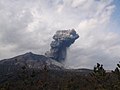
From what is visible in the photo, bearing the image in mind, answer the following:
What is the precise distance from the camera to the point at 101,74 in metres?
100

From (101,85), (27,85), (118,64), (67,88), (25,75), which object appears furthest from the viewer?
(25,75)

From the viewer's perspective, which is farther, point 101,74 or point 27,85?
Answer: point 27,85

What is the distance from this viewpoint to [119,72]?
98125mm

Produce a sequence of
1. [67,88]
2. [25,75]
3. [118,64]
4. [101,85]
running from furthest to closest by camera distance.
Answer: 1. [25,75]
2. [67,88]
3. [101,85]
4. [118,64]

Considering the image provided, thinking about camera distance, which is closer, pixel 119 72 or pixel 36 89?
pixel 119 72

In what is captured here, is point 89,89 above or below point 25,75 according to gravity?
below

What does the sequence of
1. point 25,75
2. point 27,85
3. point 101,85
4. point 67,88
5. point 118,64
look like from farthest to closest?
point 25,75 < point 27,85 < point 67,88 < point 101,85 < point 118,64

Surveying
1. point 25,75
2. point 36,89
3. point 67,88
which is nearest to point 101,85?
point 67,88

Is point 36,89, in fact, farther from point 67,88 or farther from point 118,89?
point 118,89

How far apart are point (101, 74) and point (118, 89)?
824 centimetres

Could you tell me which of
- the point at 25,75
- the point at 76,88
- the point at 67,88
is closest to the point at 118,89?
the point at 67,88

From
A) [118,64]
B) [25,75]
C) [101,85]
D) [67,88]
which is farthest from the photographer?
[25,75]

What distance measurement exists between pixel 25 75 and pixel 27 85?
759 inches

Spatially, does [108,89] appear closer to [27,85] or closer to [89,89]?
[89,89]
